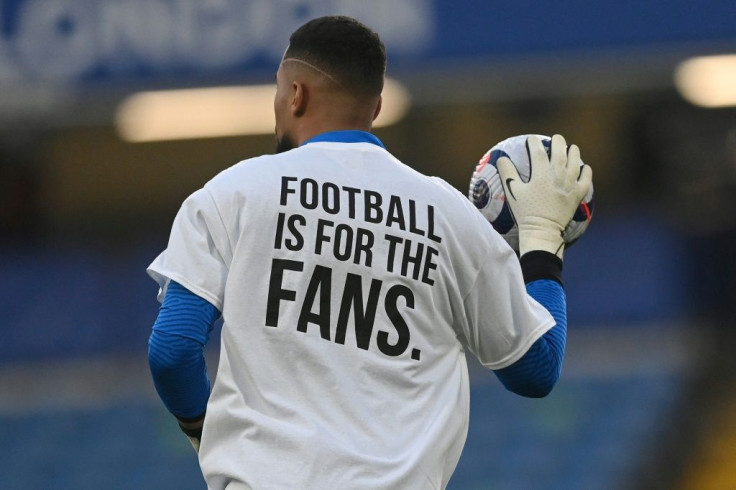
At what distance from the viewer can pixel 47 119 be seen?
32.3 ft

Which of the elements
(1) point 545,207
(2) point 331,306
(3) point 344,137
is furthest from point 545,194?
(2) point 331,306

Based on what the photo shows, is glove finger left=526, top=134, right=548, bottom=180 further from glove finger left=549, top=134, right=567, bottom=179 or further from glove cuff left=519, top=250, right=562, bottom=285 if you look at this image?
glove cuff left=519, top=250, right=562, bottom=285

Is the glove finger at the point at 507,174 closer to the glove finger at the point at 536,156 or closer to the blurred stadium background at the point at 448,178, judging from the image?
the glove finger at the point at 536,156

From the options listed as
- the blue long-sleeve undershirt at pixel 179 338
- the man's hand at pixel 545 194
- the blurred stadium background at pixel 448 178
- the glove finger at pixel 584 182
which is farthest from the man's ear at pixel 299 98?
the blurred stadium background at pixel 448 178

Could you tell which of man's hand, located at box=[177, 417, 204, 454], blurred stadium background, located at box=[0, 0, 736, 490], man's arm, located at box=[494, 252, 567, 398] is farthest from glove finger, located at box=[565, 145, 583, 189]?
blurred stadium background, located at box=[0, 0, 736, 490]

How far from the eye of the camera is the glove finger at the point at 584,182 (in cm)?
282

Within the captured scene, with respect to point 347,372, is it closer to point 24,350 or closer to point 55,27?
point 55,27

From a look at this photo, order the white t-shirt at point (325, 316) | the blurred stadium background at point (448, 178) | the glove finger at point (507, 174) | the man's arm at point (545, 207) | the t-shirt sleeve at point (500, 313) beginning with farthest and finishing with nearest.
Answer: the blurred stadium background at point (448, 178) < the glove finger at point (507, 174) < the man's arm at point (545, 207) < the t-shirt sleeve at point (500, 313) < the white t-shirt at point (325, 316)

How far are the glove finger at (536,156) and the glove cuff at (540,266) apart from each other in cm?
17

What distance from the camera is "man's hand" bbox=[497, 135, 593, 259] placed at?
2.77 metres

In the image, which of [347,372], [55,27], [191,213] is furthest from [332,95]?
[55,27]

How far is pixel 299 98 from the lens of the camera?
2.51 metres

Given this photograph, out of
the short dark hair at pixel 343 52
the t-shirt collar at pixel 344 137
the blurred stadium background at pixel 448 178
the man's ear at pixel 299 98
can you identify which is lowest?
the blurred stadium background at pixel 448 178

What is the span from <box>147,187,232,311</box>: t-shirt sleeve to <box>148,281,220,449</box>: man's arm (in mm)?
21
